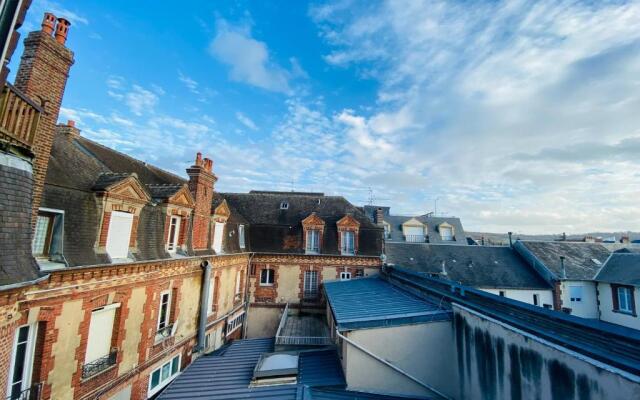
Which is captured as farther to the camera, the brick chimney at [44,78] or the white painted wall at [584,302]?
the white painted wall at [584,302]

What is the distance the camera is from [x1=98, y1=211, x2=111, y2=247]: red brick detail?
8.32 meters

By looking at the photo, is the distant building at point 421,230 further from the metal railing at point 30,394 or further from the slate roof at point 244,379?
the metal railing at point 30,394

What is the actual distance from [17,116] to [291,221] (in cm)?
1807

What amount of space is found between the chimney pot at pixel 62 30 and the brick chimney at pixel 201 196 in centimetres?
715

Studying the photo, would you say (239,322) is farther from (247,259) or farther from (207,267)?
(207,267)

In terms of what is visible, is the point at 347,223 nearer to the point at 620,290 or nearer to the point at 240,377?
the point at 240,377

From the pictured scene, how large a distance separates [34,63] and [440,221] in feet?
134

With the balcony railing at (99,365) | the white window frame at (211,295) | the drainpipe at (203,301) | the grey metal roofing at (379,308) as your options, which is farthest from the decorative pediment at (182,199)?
the grey metal roofing at (379,308)

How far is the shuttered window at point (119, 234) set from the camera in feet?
28.3

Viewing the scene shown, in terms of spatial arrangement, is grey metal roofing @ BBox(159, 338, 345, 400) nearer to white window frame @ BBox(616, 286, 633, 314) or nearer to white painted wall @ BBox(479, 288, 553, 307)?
white painted wall @ BBox(479, 288, 553, 307)

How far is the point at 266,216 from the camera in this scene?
2298cm

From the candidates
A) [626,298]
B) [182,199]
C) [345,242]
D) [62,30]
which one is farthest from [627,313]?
[62,30]

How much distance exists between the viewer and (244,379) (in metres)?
9.47

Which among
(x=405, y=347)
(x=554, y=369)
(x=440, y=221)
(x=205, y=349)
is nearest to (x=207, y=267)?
(x=205, y=349)
